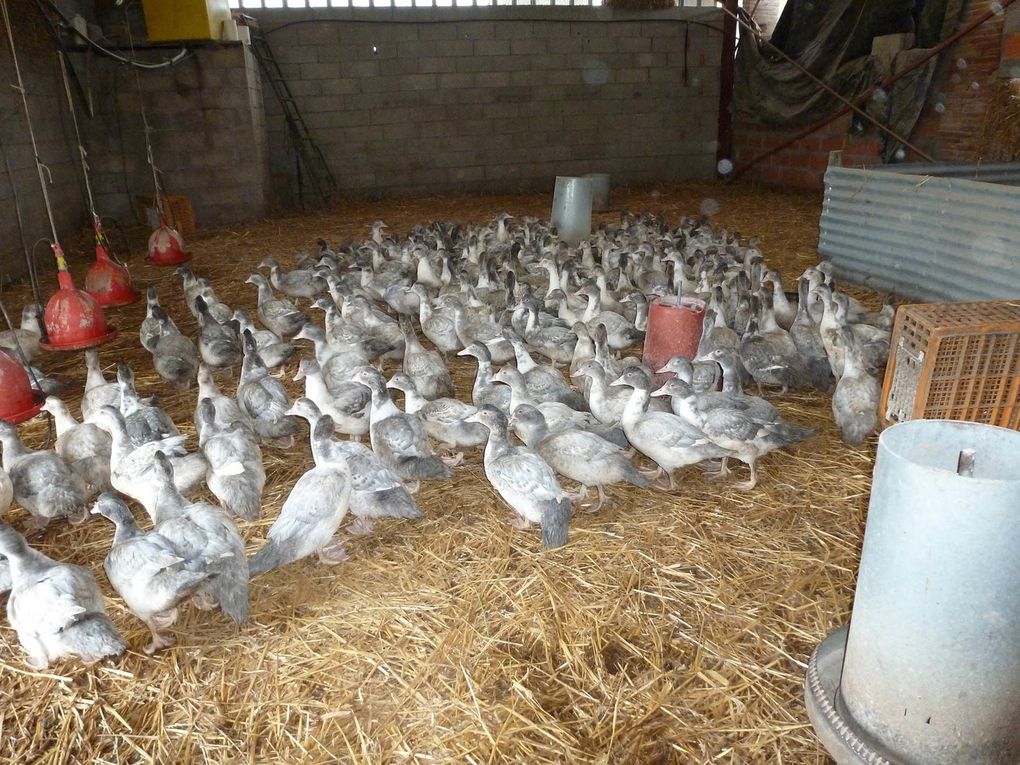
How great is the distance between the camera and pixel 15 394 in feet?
18.3

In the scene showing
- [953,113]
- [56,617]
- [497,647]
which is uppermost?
[953,113]

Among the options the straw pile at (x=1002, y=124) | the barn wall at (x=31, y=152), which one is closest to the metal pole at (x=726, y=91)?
the straw pile at (x=1002, y=124)

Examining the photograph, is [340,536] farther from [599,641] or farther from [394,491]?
[599,641]

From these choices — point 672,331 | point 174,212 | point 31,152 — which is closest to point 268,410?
point 672,331

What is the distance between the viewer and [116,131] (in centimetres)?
1380

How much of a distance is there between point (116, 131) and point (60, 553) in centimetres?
1186

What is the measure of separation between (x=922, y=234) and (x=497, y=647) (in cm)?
755

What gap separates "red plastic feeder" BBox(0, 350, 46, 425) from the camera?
217 inches

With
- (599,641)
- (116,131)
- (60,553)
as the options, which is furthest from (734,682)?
(116,131)

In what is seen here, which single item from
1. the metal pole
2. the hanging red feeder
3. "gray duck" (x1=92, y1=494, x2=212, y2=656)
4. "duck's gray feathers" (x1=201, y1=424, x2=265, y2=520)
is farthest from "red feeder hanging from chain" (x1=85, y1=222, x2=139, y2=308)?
the metal pole

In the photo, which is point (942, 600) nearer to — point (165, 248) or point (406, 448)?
point (406, 448)

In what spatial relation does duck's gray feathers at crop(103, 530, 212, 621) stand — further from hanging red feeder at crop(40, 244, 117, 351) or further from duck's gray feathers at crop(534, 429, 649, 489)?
hanging red feeder at crop(40, 244, 117, 351)

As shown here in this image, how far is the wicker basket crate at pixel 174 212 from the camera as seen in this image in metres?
13.4

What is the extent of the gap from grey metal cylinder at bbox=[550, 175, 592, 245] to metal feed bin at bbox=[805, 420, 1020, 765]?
9926mm
